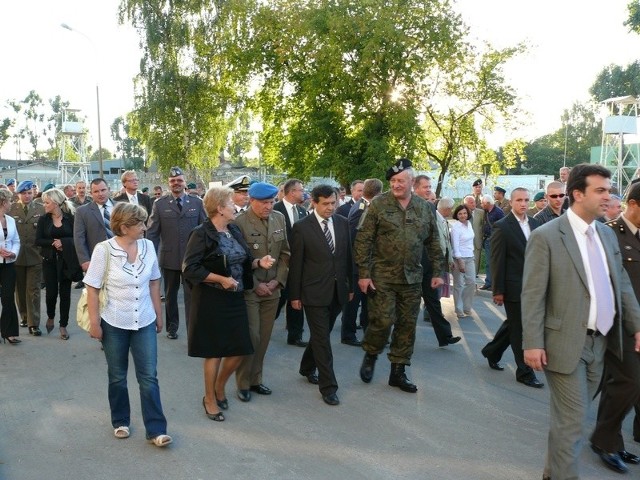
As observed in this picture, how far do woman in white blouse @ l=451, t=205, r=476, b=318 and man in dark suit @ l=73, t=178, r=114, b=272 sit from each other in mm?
5128

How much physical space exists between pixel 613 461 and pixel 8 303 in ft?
22.7

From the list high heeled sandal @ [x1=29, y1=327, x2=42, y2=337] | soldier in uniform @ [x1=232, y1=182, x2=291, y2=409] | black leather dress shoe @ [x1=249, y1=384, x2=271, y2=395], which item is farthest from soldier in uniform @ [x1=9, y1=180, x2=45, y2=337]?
soldier in uniform @ [x1=232, y1=182, x2=291, y2=409]

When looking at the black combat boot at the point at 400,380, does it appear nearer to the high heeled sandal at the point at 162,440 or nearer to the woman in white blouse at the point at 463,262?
the high heeled sandal at the point at 162,440

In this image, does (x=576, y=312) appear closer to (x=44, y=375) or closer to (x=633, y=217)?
(x=633, y=217)

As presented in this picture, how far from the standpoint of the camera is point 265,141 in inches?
1379

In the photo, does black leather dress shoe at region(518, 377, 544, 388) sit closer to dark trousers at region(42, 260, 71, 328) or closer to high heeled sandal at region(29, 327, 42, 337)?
dark trousers at region(42, 260, 71, 328)

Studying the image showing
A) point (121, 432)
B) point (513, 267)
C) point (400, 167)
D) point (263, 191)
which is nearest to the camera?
point (121, 432)

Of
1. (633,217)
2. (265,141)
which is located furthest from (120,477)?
(265,141)

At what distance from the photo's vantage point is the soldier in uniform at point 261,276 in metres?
6.09

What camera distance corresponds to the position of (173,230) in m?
8.93

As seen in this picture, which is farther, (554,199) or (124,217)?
(554,199)

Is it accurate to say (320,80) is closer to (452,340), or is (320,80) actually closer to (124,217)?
(452,340)

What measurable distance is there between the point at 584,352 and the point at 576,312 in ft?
0.84

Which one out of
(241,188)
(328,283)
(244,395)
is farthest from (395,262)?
(241,188)
